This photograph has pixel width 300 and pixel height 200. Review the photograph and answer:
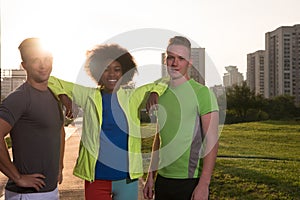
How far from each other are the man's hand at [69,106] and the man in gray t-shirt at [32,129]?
0.74 feet

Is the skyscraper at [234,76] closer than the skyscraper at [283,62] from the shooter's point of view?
Yes

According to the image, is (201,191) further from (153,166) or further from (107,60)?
(107,60)

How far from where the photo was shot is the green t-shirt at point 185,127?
369 centimetres

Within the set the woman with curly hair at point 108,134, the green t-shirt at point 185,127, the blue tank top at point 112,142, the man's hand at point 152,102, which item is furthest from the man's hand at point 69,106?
the green t-shirt at point 185,127

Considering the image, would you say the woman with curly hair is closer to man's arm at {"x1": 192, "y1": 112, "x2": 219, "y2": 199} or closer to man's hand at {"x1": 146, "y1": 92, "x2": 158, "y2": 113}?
man's hand at {"x1": 146, "y1": 92, "x2": 158, "y2": 113}

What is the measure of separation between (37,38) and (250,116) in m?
45.4

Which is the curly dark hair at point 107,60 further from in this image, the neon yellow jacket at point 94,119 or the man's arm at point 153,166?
the man's arm at point 153,166

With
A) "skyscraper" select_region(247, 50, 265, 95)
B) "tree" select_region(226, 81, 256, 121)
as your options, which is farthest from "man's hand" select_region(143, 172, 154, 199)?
"skyscraper" select_region(247, 50, 265, 95)

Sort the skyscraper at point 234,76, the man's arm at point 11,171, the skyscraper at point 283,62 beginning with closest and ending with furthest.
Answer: the man's arm at point 11,171 < the skyscraper at point 234,76 < the skyscraper at point 283,62

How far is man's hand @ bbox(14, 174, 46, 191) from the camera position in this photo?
323 cm

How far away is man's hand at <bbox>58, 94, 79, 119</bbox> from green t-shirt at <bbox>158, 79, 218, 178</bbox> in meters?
0.63

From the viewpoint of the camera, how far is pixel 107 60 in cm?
382

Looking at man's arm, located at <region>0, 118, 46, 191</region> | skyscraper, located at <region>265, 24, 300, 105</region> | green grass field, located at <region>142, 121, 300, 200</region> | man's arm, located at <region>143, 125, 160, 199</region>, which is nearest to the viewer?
man's arm, located at <region>0, 118, 46, 191</region>

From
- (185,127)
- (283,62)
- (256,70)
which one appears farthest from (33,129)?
(256,70)
